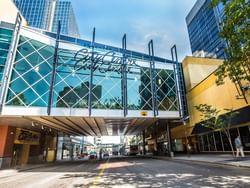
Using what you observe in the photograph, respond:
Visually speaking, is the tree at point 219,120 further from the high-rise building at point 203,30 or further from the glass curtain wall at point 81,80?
the high-rise building at point 203,30

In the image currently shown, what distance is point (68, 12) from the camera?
110m

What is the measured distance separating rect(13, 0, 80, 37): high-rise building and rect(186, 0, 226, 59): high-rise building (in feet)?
208

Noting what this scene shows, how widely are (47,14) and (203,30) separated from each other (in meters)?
87.3

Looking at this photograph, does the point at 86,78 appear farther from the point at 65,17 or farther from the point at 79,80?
the point at 65,17

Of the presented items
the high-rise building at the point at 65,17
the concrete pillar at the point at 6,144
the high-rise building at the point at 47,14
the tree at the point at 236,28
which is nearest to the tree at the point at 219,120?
the tree at the point at 236,28

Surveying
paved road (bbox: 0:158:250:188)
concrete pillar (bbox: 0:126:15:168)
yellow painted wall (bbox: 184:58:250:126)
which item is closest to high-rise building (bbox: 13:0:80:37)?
concrete pillar (bbox: 0:126:15:168)

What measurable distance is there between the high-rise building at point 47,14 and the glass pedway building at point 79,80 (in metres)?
79.5

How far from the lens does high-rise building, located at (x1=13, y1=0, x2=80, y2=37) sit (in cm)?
10150

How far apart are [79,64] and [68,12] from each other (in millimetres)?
101484

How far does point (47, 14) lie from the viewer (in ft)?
350

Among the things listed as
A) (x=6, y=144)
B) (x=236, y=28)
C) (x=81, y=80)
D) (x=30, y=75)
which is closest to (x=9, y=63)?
(x=30, y=75)

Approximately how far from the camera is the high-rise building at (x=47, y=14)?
101500 millimetres

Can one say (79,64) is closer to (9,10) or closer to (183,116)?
(9,10)

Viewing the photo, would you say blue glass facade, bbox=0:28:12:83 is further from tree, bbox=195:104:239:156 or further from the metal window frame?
tree, bbox=195:104:239:156
